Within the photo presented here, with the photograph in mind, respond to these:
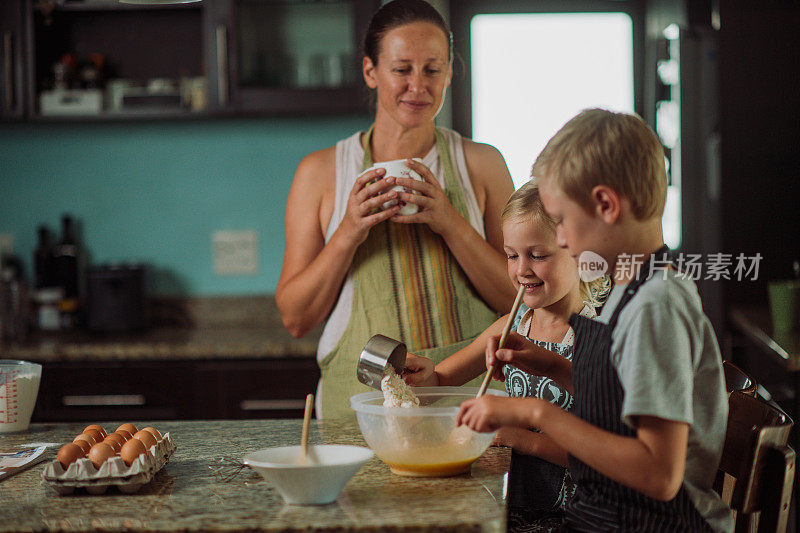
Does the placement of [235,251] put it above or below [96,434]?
above

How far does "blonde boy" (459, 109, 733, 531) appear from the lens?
1003 mm

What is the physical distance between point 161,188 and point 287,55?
2.67 feet

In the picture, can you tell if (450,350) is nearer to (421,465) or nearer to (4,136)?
(421,465)

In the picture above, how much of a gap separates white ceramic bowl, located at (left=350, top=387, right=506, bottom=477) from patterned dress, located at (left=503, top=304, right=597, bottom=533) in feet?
0.84

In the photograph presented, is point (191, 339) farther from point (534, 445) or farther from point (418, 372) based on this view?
point (534, 445)

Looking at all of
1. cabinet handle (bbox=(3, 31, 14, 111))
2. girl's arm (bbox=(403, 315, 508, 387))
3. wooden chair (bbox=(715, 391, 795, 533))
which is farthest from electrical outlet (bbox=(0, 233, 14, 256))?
wooden chair (bbox=(715, 391, 795, 533))

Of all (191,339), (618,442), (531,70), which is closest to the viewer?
(618,442)

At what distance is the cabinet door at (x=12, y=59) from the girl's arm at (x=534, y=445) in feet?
8.43

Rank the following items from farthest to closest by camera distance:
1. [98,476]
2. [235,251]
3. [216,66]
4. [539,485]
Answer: [235,251]
[216,66]
[539,485]
[98,476]

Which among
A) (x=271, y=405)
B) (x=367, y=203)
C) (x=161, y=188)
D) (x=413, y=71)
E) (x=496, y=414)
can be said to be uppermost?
(x=413, y=71)

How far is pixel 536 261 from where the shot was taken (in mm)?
1520

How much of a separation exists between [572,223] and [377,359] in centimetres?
42

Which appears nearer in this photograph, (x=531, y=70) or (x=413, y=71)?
(x=413, y=71)

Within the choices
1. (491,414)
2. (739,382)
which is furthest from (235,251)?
(491,414)
